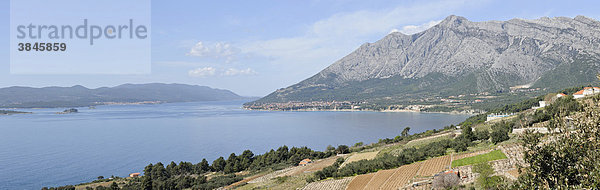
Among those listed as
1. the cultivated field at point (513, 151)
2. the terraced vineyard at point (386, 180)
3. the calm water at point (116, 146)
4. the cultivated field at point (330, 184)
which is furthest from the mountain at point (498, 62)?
the cultivated field at point (330, 184)

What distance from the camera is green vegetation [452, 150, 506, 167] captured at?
1753cm

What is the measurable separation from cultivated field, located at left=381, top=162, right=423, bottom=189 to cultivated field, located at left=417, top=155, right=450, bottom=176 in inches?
16.7

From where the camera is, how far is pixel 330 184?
20.7m

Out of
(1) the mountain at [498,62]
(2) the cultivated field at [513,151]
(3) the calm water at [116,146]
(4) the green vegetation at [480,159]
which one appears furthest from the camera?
(1) the mountain at [498,62]

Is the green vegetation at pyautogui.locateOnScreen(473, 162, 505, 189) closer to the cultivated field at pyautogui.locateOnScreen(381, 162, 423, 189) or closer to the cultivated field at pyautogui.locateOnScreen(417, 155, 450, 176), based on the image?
the cultivated field at pyautogui.locateOnScreen(417, 155, 450, 176)

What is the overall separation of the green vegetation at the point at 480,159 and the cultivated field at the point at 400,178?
207cm

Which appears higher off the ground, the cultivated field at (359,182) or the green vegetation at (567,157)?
the green vegetation at (567,157)

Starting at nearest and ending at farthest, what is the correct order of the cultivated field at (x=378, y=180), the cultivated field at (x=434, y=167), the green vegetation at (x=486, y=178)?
the green vegetation at (x=486, y=178), the cultivated field at (x=434, y=167), the cultivated field at (x=378, y=180)

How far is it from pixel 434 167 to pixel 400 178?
87.1 inches

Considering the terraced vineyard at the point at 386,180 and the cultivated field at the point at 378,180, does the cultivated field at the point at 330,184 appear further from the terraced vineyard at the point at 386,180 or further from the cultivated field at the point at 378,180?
the cultivated field at the point at 378,180

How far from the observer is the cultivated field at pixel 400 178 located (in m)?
16.3

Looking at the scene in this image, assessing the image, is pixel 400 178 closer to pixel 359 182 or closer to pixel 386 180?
pixel 386 180

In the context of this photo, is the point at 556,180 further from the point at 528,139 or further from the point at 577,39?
the point at 577,39

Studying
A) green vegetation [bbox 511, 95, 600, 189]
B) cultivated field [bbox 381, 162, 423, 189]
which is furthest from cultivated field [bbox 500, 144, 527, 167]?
green vegetation [bbox 511, 95, 600, 189]
